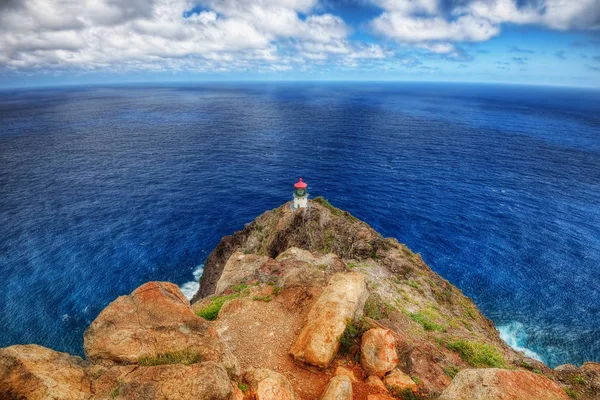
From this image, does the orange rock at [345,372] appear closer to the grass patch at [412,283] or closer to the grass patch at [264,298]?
the grass patch at [264,298]

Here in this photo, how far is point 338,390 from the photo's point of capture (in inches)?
669

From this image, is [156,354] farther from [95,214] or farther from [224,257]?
[95,214]

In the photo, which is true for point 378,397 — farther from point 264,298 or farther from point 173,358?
point 264,298

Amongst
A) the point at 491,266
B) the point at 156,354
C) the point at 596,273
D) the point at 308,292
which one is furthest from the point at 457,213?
the point at 156,354

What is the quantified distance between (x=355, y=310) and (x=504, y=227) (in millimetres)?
66931

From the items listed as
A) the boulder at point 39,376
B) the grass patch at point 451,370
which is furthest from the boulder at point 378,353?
the boulder at point 39,376

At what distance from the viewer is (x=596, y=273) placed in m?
58.8

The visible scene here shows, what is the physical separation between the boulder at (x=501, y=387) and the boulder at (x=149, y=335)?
11803 millimetres

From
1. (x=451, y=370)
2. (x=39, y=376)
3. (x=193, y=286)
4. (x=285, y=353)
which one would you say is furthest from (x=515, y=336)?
(x=39, y=376)

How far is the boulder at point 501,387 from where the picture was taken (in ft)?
48.2

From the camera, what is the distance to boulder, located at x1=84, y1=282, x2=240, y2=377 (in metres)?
16.9

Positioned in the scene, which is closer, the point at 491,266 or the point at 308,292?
the point at 308,292

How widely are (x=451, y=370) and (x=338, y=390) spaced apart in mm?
9805

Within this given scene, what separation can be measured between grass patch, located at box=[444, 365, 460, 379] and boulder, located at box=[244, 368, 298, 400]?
11062 mm
